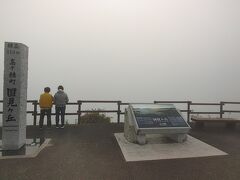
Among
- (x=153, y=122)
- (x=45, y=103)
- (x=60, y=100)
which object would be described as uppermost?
(x=60, y=100)

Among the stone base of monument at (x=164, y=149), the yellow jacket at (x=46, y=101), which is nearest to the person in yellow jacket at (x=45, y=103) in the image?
the yellow jacket at (x=46, y=101)

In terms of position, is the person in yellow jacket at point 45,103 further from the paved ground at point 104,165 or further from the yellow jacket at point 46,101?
the paved ground at point 104,165

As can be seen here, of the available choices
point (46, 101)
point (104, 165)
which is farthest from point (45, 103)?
point (104, 165)

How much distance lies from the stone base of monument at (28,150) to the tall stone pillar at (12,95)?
0.21 metres

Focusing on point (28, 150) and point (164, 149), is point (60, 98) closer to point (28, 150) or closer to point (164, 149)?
point (28, 150)

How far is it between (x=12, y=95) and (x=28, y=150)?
152 cm

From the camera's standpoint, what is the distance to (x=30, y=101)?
999 cm

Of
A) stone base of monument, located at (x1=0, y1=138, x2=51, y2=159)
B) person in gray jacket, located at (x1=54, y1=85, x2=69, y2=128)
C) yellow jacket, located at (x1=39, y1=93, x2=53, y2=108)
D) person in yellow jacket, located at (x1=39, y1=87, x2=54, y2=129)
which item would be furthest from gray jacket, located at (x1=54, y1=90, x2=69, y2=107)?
stone base of monument, located at (x1=0, y1=138, x2=51, y2=159)

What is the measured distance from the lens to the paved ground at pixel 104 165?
4664 mm

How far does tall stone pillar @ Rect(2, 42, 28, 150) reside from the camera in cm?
648

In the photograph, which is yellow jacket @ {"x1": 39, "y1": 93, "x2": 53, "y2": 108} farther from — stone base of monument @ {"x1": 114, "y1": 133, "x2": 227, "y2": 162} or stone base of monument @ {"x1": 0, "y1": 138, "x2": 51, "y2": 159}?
stone base of monument @ {"x1": 114, "y1": 133, "x2": 227, "y2": 162}

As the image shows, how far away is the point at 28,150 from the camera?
252 inches

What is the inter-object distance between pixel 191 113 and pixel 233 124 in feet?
6.10

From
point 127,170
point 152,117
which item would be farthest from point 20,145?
point 152,117
